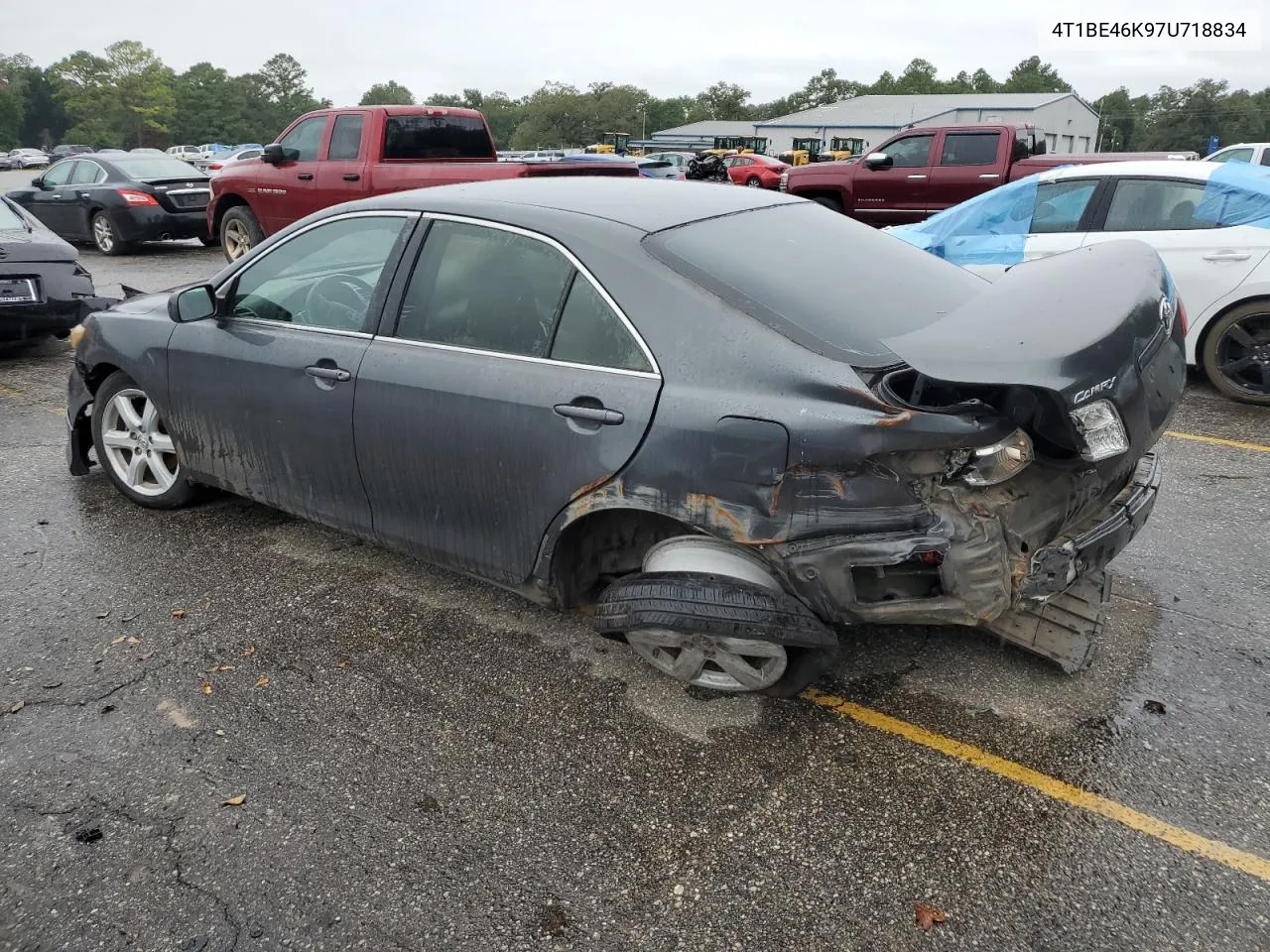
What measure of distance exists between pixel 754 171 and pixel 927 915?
86.7 feet

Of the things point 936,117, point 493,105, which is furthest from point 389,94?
point 936,117

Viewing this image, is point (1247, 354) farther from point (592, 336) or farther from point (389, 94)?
point (389, 94)

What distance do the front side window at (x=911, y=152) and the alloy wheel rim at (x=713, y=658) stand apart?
11.8 metres

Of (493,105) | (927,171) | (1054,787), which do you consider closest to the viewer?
(1054,787)

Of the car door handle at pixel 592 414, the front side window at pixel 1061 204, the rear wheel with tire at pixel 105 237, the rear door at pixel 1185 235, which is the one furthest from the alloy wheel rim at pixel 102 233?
the car door handle at pixel 592 414

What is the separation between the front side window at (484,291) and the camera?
10.1ft

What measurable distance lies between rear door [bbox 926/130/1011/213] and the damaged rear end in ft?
35.6

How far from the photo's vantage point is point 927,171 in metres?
13.0

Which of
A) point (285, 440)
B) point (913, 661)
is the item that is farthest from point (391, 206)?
point (913, 661)

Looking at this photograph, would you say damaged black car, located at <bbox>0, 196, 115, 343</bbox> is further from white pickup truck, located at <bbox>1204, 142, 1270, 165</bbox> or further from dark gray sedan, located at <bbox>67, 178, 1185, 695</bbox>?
white pickup truck, located at <bbox>1204, 142, 1270, 165</bbox>

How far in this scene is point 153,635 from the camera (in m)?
3.47

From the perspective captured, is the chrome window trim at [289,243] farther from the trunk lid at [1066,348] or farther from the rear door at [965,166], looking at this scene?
the rear door at [965,166]

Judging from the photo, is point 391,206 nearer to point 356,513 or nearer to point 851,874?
point 356,513

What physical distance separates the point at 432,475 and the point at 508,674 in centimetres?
74
